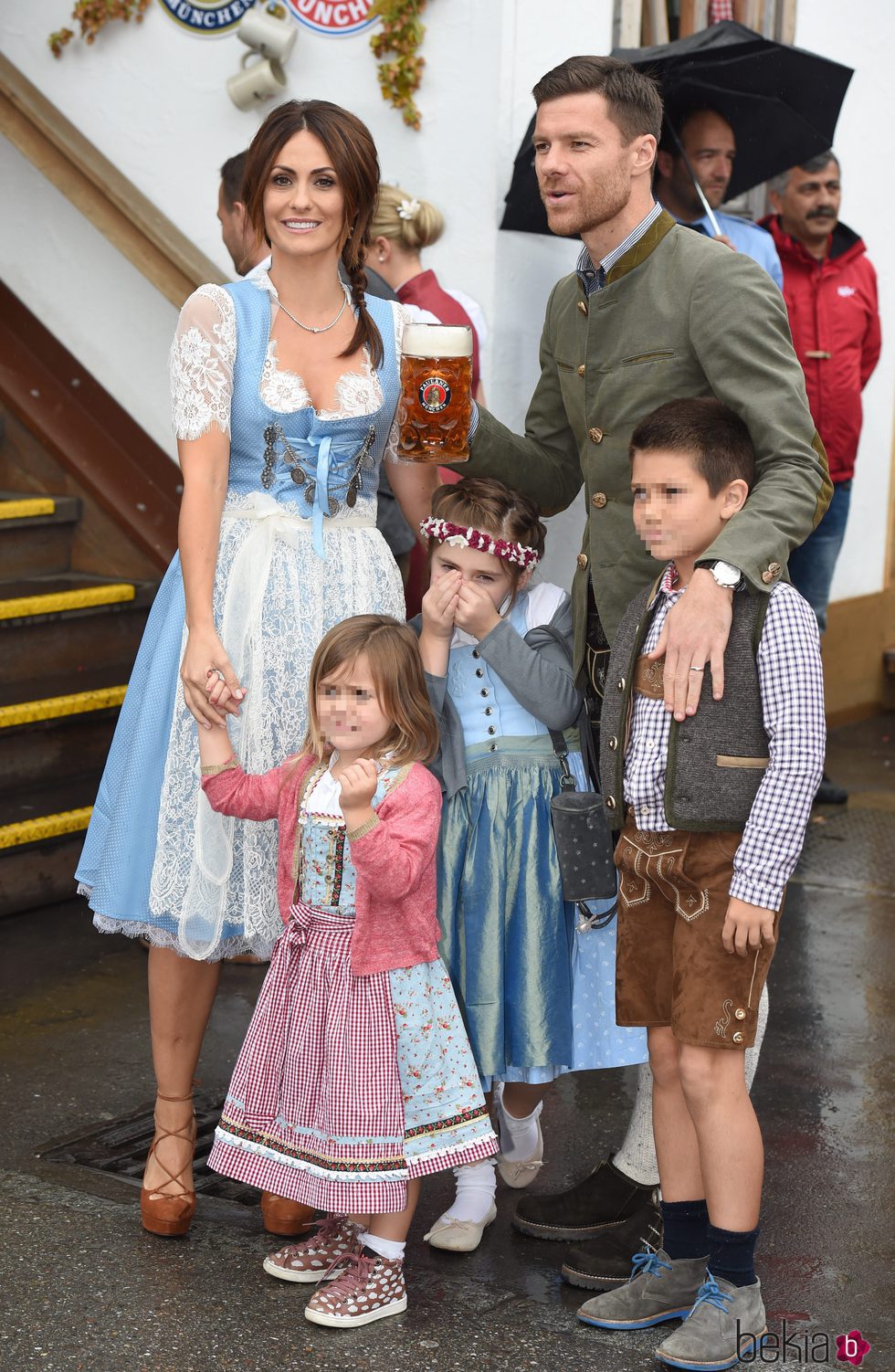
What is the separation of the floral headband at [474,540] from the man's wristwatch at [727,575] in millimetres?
621

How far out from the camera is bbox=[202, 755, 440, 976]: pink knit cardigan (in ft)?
9.00

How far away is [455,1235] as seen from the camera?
120 inches

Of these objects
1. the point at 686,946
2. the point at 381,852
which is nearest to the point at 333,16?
the point at 381,852

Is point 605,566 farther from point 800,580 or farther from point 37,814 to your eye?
point 800,580

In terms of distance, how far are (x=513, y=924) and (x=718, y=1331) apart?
2.70 feet

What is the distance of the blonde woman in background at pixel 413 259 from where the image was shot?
440 centimetres

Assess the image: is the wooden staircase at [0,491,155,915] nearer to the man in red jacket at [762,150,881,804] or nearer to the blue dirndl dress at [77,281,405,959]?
the blue dirndl dress at [77,281,405,959]

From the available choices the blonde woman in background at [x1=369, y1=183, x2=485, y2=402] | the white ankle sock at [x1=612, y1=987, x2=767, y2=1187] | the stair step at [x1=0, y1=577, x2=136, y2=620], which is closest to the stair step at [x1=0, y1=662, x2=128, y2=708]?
the stair step at [x1=0, y1=577, x2=136, y2=620]

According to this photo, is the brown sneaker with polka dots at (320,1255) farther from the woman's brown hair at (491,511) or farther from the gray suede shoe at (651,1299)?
the woman's brown hair at (491,511)

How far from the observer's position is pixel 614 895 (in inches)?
120

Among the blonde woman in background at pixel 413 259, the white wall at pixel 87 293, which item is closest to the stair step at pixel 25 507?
the white wall at pixel 87 293

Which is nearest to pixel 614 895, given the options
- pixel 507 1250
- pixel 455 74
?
pixel 507 1250

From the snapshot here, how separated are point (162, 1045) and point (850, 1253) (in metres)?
1.34

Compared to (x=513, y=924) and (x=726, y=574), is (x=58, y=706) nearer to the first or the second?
(x=513, y=924)
